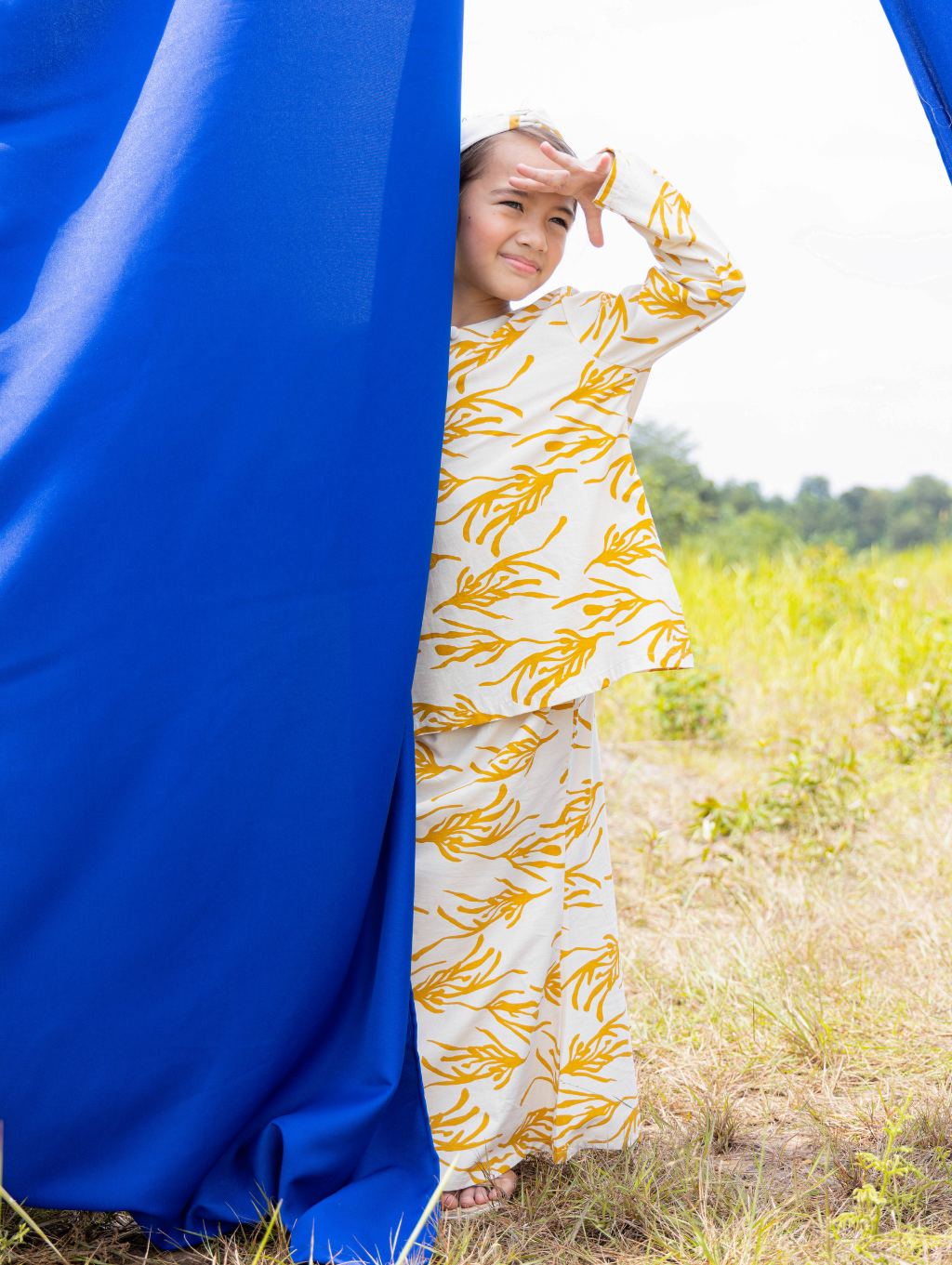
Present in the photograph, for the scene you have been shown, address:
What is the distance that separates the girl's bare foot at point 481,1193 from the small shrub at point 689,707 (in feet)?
9.60

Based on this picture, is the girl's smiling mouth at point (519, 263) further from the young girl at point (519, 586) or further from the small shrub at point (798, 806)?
the small shrub at point (798, 806)

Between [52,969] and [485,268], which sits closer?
[52,969]

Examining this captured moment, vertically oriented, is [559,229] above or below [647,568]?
above

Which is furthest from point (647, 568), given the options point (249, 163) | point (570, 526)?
point (249, 163)

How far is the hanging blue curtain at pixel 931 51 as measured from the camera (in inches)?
56.1

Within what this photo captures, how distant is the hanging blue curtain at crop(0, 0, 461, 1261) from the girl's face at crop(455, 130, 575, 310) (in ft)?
0.32

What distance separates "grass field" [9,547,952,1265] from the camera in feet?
5.23

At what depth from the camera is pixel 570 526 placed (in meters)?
1.62

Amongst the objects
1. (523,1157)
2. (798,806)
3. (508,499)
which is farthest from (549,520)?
(798,806)

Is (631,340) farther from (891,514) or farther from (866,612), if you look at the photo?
(891,514)

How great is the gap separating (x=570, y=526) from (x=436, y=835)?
53 centimetres

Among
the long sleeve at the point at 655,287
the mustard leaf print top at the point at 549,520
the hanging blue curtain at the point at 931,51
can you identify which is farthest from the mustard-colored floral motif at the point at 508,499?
the hanging blue curtain at the point at 931,51

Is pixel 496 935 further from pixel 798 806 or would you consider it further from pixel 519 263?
pixel 798 806

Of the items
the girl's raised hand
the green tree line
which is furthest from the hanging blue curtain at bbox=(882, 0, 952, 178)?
the green tree line
